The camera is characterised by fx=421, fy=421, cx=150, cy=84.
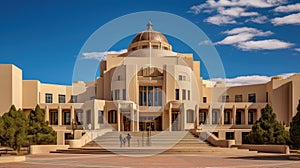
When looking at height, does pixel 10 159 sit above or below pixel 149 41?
below

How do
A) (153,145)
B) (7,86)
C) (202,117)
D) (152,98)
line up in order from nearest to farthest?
(153,145) < (7,86) < (152,98) < (202,117)

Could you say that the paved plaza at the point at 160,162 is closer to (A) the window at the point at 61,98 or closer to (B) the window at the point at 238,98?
(B) the window at the point at 238,98

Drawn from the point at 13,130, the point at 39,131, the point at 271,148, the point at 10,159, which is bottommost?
the point at 271,148

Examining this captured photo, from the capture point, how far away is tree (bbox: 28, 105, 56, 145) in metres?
36.3

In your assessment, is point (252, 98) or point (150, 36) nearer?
point (252, 98)

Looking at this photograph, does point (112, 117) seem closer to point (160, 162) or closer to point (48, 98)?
point (48, 98)

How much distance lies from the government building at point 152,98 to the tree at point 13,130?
1259 centimetres

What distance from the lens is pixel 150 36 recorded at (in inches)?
2435

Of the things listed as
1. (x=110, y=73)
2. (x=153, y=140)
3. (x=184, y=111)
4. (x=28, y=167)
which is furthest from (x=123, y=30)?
(x=110, y=73)

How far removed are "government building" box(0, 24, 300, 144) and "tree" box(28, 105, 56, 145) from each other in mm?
9268

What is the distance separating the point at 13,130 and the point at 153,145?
39.1ft

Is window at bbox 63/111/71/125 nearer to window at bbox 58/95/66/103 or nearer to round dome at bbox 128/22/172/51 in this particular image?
window at bbox 58/95/66/103

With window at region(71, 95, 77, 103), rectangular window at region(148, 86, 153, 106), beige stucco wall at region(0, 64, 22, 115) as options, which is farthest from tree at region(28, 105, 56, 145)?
window at region(71, 95, 77, 103)

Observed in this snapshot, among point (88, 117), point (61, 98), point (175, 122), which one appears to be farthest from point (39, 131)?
point (61, 98)
